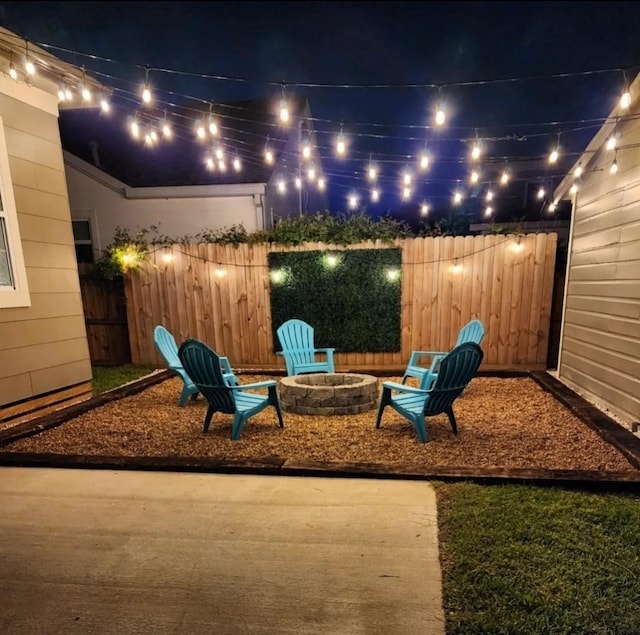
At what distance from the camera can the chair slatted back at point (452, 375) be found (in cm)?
310

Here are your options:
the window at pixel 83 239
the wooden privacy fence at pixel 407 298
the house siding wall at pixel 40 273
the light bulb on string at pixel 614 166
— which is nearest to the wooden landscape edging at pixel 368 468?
the house siding wall at pixel 40 273

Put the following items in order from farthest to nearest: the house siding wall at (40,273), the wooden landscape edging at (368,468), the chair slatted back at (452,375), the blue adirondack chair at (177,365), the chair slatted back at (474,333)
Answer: the chair slatted back at (474,333)
the blue adirondack chair at (177,365)
the house siding wall at (40,273)
the chair slatted back at (452,375)
the wooden landscape edging at (368,468)

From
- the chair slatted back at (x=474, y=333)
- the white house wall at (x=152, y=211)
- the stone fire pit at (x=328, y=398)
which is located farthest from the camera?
the white house wall at (x=152, y=211)

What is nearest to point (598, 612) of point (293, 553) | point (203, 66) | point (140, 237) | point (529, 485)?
point (529, 485)

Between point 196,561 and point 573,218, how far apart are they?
5.71 m

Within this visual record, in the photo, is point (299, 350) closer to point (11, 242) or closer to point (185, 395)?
point (185, 395)

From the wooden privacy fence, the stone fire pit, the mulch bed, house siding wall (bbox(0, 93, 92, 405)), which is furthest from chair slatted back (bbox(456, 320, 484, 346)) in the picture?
house siding wall (bbox(0, 93, 92, 405))

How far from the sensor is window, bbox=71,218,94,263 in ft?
27.6

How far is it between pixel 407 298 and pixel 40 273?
492 cm

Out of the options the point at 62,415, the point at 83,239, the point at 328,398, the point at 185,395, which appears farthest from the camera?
the point at 83,239

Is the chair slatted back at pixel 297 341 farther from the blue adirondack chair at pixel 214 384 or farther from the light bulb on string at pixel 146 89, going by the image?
the light bulb on string at pixel 146 89

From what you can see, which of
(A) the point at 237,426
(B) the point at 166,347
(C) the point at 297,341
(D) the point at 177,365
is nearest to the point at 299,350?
(C) the point at 297,341

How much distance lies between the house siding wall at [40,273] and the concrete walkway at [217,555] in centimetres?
167

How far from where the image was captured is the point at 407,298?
235 inches
